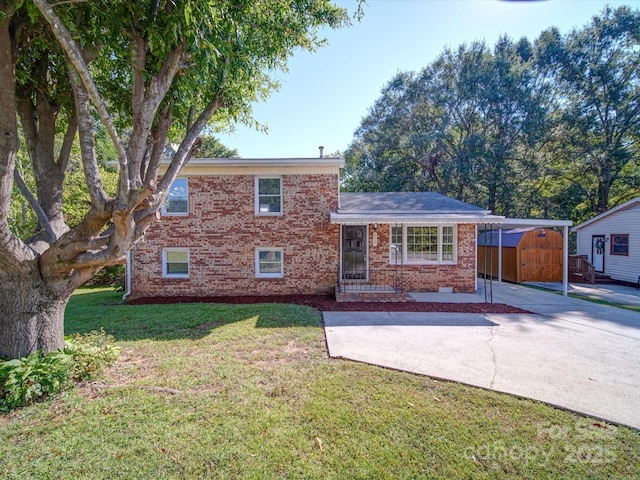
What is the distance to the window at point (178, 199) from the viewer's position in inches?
388

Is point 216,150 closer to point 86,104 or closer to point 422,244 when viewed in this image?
point 422,244

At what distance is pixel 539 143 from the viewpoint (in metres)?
19.9

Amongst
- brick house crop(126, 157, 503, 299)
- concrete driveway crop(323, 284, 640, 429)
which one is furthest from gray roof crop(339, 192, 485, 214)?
concrete driveway crop(323, 284, 640, 429)

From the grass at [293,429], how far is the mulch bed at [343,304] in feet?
12.0

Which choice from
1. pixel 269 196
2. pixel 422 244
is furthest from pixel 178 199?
pixel 422 244

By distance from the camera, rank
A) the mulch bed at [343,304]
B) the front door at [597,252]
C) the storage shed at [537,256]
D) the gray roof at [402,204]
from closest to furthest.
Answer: the mulch bed at [343,304] → the gray roof at [402,204] → the storage shed at [537,256] → the front door at [597,252]

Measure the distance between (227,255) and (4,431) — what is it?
7228 mm

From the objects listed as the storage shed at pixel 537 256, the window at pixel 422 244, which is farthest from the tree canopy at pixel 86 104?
the storage shed at pixel 537 256

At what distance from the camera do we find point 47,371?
3453 millimetres

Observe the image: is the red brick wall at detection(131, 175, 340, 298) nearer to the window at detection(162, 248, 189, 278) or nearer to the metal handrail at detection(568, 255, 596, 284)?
the window at detection(162, 248, 189, 278)

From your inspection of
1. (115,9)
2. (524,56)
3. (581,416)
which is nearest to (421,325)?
(581,416)

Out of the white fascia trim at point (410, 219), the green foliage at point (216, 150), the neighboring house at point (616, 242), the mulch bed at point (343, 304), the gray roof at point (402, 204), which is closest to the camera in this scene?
the mulch bed at point (343, 304)

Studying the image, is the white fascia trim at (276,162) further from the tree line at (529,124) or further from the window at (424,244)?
the tree line at (529,124)

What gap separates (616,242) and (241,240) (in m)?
17.8
